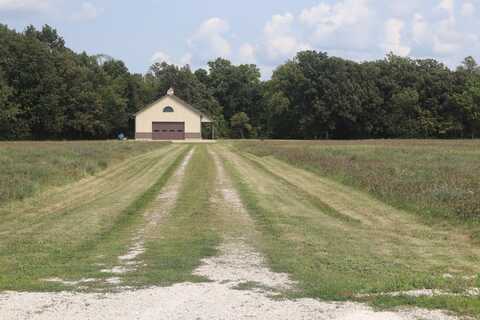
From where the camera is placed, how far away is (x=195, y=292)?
298 inches

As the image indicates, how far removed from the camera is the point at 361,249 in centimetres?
1088

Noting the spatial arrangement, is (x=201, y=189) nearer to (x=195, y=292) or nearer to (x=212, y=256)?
(x=212, y=256)

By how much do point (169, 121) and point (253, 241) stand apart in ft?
264

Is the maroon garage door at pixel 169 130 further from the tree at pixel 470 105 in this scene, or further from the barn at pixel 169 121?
the tree at pixel 470 105

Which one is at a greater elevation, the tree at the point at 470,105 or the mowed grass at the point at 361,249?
the tree at the point at 470,105

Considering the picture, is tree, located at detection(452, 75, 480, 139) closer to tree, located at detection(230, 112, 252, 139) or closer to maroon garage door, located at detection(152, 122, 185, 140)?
tree, located at detection(230, 112, 252, 139)

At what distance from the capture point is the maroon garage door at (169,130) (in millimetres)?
90688

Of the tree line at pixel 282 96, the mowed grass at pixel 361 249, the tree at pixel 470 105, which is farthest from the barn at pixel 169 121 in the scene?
the mowed grass at pixel 361 249

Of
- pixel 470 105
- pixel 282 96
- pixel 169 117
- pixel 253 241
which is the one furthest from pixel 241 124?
pixel 253 241

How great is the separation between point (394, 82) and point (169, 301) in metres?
95.7

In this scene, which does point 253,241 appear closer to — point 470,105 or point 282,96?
point 470,105

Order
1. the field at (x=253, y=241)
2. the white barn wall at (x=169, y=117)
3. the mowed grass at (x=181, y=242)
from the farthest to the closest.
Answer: the white barn wall at (x=169, y=117) < the mowed grass at (x=181, y=242) < the field at (x=253, y=241)

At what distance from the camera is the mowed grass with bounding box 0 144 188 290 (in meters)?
8.88

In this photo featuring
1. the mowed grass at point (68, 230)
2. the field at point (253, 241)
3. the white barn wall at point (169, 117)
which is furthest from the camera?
the white barn wall at point (169, 117)
